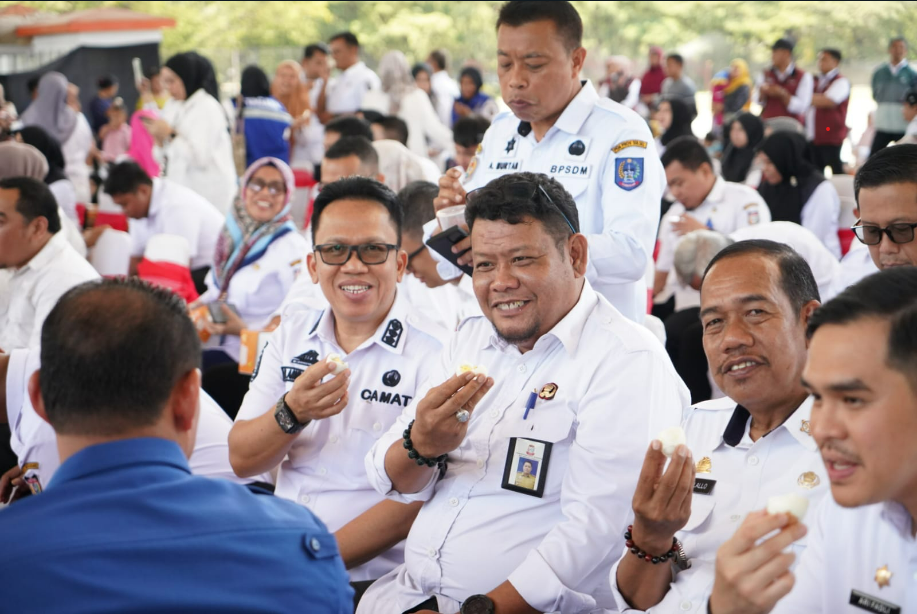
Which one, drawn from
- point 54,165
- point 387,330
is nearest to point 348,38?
point 54,165

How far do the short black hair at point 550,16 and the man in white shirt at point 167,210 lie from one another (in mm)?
2925

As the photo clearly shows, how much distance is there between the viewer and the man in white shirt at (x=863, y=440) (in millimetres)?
1320

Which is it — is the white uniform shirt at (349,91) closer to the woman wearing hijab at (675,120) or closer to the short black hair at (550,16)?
the woman wearing hijab at (675,120)

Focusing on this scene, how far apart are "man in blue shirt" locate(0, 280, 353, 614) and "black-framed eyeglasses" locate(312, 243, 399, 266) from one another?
128 centimetres

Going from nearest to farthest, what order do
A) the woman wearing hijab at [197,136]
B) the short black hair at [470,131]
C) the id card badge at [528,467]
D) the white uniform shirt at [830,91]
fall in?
1. the id card badge at [528,467]
2. the short black hair at [470,131]
3. the woman wearing hijab at [197,136]
4. the white uniform shirt at [830,91]

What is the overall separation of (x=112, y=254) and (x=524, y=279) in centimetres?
377

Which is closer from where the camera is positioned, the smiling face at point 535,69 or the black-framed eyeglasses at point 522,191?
the black-framed eyeglasses at point 522,191

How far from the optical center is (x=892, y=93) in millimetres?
9727

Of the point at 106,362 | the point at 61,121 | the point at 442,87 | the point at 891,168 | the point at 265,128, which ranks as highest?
the point at 442,87

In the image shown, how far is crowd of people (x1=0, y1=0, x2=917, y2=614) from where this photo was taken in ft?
4.30

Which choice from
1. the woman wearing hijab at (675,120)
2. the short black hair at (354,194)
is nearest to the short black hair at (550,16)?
the short black hair at (354,194)

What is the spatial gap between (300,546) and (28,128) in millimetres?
6417

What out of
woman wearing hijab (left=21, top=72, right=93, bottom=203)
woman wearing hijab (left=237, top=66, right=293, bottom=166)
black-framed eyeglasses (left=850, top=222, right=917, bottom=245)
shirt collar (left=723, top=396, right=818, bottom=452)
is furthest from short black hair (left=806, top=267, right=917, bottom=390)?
woman wearing hijab (left=21, top=72, right=93, bottom=203)

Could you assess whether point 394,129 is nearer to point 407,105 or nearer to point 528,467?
point 407,105
